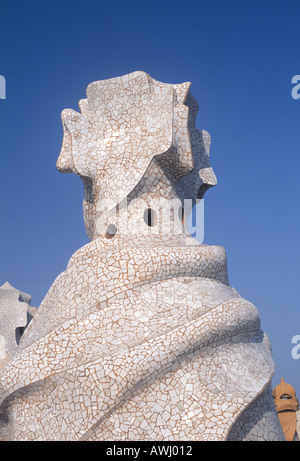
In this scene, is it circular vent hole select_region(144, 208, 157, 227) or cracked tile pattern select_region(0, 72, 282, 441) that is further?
circular vent hole select_region(144, 208, 157, 227)

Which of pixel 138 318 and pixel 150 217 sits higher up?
pixel 150 217

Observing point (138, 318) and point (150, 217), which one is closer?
point (138, 318)

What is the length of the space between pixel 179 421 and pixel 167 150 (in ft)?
10.8

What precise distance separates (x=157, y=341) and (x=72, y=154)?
297cm

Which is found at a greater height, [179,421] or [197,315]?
[197,315]

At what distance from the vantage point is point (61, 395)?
5.86 meters

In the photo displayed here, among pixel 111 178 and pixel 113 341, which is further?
pixel 111 178

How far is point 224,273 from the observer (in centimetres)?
722

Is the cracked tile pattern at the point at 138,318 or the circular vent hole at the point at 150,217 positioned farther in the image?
the circular vent hole at the point at 150,217

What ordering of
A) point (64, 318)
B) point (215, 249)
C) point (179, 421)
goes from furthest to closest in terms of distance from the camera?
Answer: point (215, 249), point (64, 318), point (179, 421)

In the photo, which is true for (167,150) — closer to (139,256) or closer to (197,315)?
(139,256)
